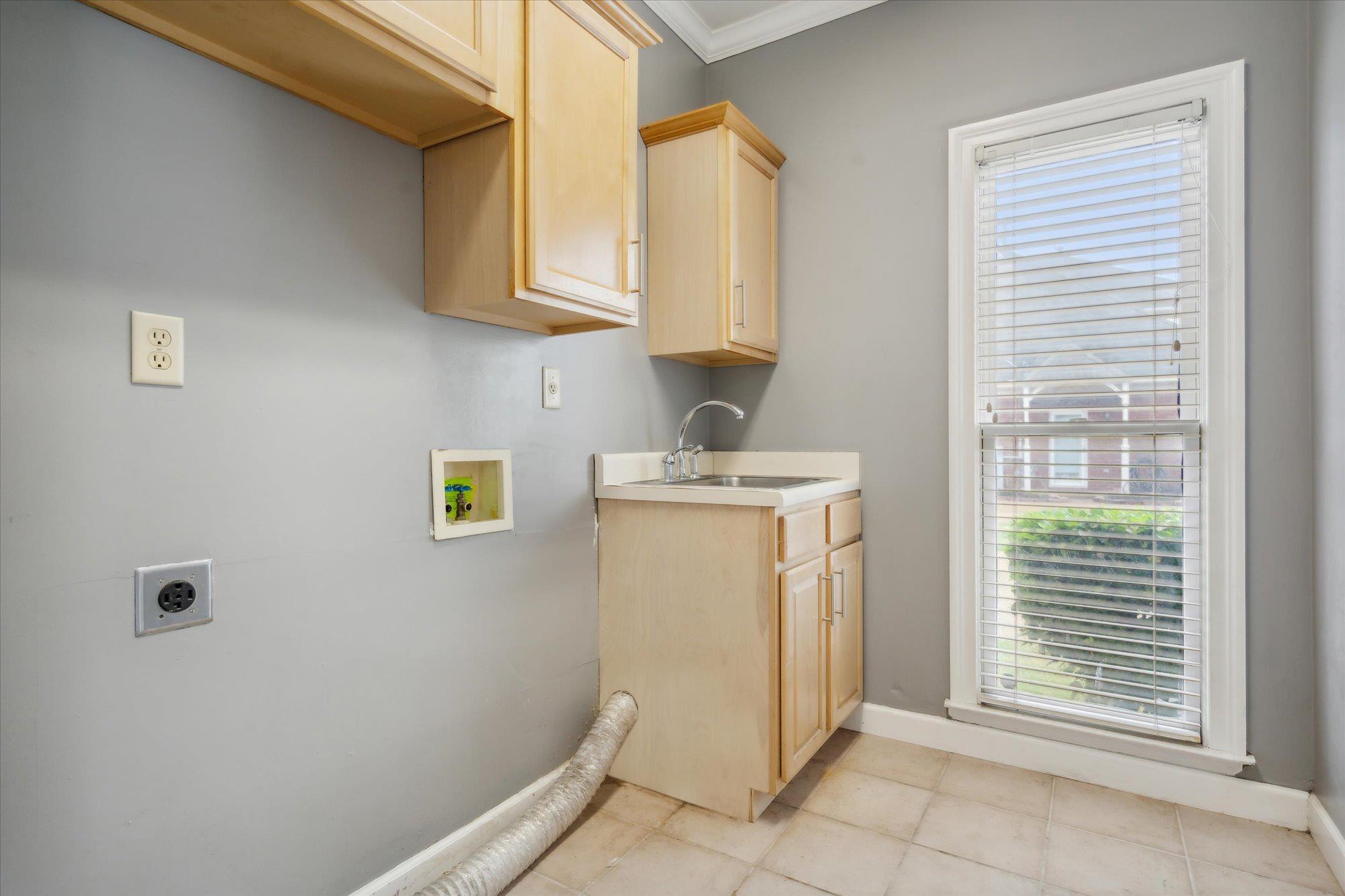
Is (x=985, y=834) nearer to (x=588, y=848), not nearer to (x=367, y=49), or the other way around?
(x=588, y=848)

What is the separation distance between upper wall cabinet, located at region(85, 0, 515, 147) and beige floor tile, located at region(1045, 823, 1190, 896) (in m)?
2.20

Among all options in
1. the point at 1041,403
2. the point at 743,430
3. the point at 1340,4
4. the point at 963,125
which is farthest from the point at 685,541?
the point at 1340,4

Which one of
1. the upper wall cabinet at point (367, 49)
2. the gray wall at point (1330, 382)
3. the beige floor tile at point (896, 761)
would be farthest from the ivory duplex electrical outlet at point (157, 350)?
the gray wall at point (1330, 382)

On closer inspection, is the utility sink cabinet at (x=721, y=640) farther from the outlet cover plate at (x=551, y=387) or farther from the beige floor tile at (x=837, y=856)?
the outlet cover plate at (x=551, y=387)

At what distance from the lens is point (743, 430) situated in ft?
8.98

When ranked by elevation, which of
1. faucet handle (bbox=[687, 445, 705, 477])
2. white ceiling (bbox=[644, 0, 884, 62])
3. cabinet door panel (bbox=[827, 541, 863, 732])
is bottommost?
cabinet door panel (bbox=[827, 541, 863, 732])

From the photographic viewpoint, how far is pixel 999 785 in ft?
6.86

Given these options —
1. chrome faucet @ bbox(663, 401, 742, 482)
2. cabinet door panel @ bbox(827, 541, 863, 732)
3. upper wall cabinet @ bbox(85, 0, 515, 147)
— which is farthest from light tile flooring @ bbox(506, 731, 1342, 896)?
upper wall cabinet @ bbox(85, 0, 515, 147)

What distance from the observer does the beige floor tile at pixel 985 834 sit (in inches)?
67.5

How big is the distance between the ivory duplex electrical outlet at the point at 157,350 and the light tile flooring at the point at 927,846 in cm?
135

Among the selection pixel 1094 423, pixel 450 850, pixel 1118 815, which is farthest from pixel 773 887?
pixel 1094 423

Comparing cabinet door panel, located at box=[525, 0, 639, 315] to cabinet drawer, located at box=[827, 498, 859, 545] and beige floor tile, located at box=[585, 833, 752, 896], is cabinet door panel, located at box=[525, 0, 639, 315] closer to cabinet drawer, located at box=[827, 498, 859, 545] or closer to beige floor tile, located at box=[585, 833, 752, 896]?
cabinet drawer, located at box=[827, 498, 859, 545]

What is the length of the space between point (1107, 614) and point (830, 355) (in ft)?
4.01

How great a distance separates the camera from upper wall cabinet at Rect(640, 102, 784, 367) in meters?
2.25
